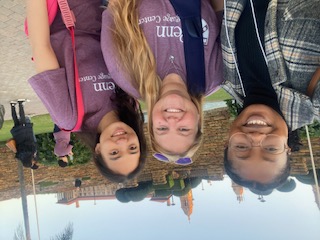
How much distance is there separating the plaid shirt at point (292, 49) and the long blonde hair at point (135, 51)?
47 centimetres

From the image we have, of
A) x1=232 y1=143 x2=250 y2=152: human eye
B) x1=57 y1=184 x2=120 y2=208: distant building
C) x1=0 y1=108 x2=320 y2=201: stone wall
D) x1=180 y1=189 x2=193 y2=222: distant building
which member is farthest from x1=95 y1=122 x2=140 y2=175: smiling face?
x1=57 y1=184 x2=120 y2=208: distant building

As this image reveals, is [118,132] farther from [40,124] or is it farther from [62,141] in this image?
[40,124]

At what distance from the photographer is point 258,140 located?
5.57 feet

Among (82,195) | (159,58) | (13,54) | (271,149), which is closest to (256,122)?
(271,149)

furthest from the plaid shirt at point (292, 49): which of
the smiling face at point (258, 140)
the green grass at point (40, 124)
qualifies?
the green grass at point (40, 124)

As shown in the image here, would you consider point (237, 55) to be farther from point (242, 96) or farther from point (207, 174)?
point (207, 174)

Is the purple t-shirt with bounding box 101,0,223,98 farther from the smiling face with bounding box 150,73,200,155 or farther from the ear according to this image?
the ear

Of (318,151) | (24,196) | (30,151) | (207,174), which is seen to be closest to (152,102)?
(30,151)

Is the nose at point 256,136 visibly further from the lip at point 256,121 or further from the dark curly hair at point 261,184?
the dark curly hair at point 261,184

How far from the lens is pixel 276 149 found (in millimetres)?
1722

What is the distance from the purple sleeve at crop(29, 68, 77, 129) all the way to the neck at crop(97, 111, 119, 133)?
20 centimetres

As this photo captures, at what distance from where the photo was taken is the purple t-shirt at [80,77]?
207 cm

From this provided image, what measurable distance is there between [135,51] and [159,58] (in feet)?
0.49

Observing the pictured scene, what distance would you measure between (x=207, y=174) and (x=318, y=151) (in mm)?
2424
